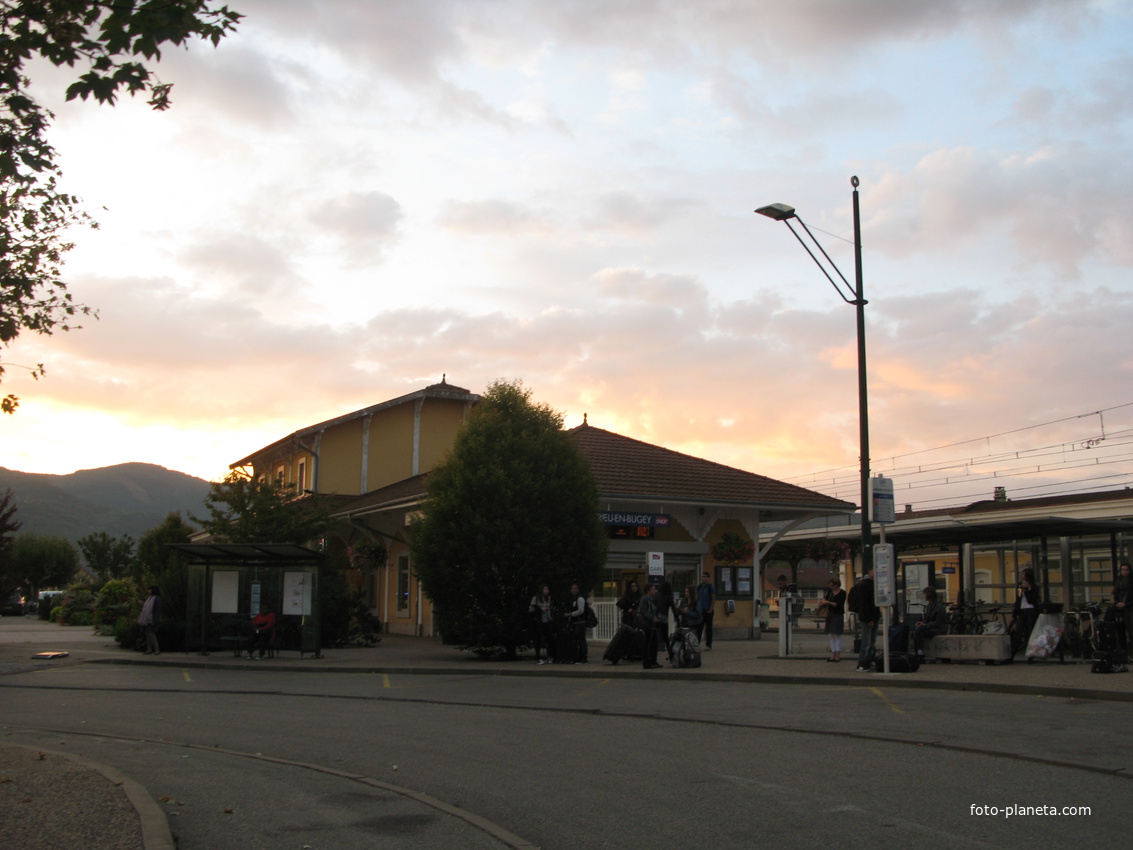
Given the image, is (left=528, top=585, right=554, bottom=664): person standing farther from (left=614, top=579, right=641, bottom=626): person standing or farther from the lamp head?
the lamp head

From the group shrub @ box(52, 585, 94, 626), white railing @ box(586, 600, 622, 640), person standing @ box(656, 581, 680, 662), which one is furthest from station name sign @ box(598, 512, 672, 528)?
shrub @ box(52, 585, 94, 626)

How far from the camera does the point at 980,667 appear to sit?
707 inches

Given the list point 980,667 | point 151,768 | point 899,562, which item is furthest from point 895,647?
point 151,768

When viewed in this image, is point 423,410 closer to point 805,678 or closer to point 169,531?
point 169,531

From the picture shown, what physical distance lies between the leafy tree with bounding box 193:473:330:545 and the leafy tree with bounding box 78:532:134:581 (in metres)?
47.1

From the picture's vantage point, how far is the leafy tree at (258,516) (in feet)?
90.8

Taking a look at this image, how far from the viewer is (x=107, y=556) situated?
2891 inches

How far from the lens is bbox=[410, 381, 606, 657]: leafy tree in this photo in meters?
21.5

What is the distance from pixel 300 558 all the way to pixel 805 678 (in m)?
12.4

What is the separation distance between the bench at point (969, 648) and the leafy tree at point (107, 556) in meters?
62.2

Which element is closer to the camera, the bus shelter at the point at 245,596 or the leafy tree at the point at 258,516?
the bus shelter at the point at 245,596

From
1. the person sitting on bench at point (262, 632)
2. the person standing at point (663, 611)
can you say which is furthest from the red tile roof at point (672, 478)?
the person sitting on bench at point (262, 632)

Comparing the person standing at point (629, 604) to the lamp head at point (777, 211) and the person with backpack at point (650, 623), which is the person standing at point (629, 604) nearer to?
the person with backpack at point (650, 623)

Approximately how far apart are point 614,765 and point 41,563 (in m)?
91.1
